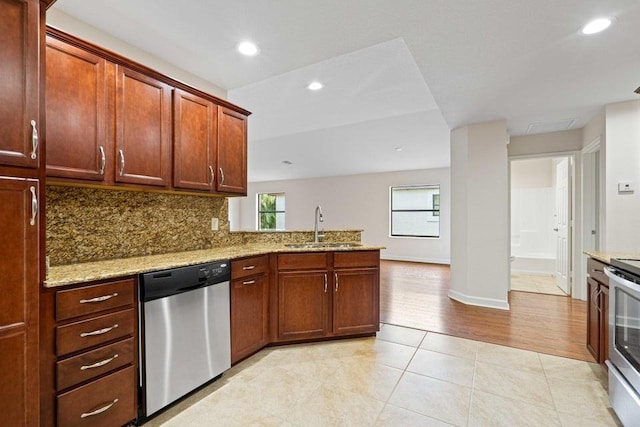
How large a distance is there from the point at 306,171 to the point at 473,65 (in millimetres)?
6028

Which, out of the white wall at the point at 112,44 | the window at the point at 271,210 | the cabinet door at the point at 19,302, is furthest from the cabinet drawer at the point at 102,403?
the window at the point at 271,210

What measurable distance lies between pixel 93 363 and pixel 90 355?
48 millimetres

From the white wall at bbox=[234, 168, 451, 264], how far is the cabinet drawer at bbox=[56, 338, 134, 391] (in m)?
6.70

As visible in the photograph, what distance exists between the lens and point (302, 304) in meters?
2.67

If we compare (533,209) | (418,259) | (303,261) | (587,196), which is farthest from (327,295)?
(533,209)

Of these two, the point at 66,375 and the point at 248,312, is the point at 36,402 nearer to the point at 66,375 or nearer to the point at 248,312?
the point at 66,375

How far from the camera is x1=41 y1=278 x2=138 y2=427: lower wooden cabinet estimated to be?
1.37 meters

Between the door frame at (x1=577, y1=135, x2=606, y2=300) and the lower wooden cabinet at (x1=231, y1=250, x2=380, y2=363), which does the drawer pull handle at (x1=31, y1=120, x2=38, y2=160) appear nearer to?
the lower wooden cabinet at (x1=231, y1=250, x2=380, y2=363)

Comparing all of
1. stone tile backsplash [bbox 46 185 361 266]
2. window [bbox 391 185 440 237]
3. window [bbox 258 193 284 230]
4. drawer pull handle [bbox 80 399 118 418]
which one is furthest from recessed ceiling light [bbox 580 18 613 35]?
window [bbox 258 193 284 230]

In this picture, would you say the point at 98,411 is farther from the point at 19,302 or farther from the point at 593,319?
the point at 593,319

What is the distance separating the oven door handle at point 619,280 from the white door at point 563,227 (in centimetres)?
307

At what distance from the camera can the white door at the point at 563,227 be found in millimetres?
4398

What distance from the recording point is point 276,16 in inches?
76.9

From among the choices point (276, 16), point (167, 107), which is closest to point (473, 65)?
point (276, 16)
